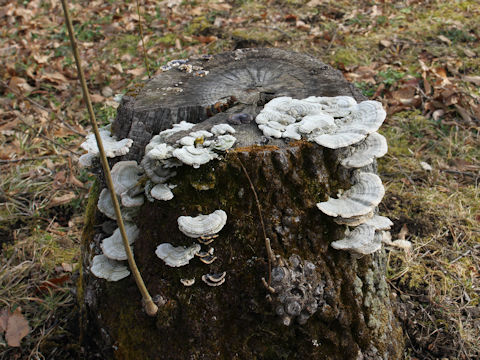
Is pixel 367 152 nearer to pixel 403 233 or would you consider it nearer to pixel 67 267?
pixel 403 233

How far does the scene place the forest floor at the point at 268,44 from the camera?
3607 millimetres

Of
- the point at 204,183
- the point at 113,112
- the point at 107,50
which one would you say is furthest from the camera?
the point at 107,50

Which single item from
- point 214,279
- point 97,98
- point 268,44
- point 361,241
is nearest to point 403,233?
point 361,241

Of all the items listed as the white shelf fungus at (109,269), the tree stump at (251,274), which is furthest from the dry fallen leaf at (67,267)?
the white shelf fungus at (109,269)

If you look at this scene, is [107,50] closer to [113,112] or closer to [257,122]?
[113,112]

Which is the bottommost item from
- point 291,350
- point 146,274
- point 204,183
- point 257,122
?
point 291,350

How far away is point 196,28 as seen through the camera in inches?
342

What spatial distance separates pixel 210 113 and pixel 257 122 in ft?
1.81

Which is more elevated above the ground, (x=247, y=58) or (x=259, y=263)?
(x=247, y=58)

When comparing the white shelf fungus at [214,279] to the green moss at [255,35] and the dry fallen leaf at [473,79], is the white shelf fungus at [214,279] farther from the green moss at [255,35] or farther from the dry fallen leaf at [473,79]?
the green moss at [255,35]

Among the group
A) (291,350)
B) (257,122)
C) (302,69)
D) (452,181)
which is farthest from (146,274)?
(452,181)

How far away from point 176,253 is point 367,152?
1.48 meters

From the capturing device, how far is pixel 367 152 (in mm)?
2746

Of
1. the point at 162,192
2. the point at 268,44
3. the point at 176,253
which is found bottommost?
the point at 268,44
